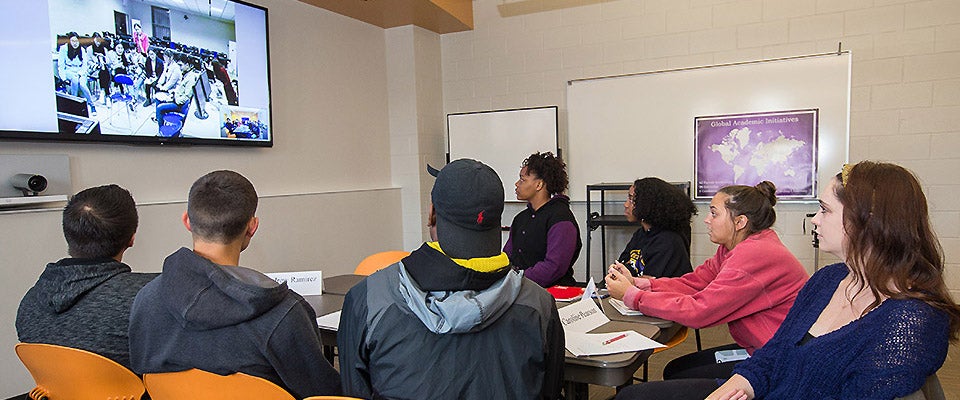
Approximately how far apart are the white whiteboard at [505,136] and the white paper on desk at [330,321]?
3405 millimetres

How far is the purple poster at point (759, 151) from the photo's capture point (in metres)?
Answer: 4.48

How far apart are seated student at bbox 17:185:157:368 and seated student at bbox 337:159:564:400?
2.69ft

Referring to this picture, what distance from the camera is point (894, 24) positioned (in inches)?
167

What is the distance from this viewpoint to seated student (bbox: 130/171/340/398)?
140 centimetres

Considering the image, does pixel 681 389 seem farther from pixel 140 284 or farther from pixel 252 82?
pixel 252 82

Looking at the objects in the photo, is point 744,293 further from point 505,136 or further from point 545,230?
point 505,136

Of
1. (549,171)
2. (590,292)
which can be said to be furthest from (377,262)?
(590,292)

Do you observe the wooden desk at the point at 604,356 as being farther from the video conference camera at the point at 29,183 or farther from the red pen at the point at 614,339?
the video conference camera at the point at 29,183

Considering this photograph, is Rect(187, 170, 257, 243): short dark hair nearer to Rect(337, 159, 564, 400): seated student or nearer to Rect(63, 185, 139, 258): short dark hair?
Rect(63, 185, 139, 258): short dark hair

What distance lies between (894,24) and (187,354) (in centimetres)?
493

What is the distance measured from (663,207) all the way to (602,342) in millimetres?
1178

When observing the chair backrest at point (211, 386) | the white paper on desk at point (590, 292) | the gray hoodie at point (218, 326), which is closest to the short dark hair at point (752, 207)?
the white paper on desk at point (590, 292)

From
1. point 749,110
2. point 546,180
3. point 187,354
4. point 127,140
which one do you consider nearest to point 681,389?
point 187,354

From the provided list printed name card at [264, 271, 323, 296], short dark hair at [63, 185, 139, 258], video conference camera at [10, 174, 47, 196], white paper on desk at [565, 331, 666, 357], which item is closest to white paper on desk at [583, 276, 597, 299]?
white paper on desk at [565, 331, 666, 357]
